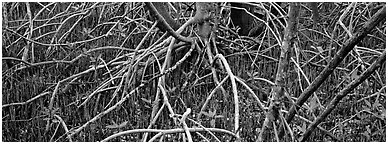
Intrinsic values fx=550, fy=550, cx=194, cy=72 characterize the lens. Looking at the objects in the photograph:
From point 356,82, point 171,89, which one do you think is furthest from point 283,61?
point 171,89

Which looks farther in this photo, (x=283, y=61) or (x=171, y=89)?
(x=171, y=89)

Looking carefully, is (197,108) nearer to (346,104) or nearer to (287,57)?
(346,104)

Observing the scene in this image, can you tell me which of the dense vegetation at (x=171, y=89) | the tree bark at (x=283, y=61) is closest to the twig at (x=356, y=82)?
the tree bark at (x=283, y=61)

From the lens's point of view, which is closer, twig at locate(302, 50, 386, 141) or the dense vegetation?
twig at locate(302, 50, 386, 141)

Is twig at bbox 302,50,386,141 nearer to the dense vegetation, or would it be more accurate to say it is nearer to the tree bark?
the tree bark

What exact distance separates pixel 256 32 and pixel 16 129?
2.88 feet

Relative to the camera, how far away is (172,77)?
1.67 m

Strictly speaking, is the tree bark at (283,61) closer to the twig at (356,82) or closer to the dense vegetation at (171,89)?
the twig at (356,82)

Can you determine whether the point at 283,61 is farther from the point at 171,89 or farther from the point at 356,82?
the point at 171,89

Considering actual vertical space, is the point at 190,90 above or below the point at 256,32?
below

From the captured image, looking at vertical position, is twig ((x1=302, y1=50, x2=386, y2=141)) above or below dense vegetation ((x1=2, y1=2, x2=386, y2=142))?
above

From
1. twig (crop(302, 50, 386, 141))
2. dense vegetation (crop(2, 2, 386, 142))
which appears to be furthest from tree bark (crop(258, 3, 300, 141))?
dense vegetation (crop(2, 2, 386, 142))

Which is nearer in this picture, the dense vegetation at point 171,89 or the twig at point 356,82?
the twig at point 356,82

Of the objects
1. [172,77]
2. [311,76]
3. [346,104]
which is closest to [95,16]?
[172,77]
